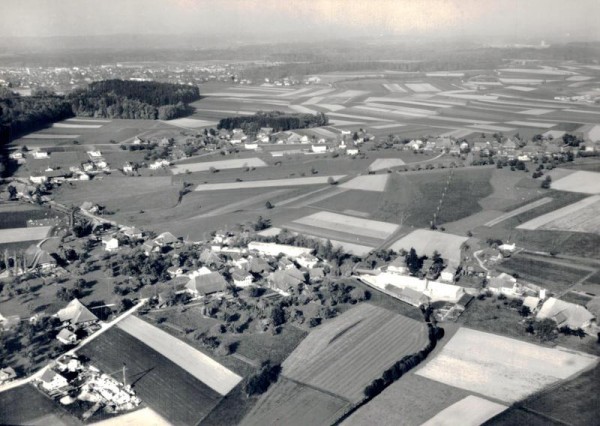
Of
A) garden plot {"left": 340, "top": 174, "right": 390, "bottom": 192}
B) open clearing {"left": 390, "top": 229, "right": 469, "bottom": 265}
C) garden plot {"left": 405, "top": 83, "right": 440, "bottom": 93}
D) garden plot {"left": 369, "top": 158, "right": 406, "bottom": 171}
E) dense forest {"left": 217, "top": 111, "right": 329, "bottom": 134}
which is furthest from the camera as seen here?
garden plot {"left": 405, "top": 83, "right": 440, "bottom": 93}

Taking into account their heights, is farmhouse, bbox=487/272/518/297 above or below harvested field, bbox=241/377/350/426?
above

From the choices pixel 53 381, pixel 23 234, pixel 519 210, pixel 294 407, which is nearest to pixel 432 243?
pixel 519 210

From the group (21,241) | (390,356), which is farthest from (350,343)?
(21,241)

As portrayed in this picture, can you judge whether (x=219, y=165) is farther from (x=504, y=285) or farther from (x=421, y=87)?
(x=421, y=87)

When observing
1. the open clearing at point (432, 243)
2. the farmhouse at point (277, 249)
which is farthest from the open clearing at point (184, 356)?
the open clearing at point (432, 243)

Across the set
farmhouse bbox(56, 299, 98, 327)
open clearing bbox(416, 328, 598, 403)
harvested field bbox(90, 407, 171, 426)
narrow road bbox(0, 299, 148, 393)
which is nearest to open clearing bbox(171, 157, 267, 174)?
A: narrow road bbox(0, 299, 148, 393)

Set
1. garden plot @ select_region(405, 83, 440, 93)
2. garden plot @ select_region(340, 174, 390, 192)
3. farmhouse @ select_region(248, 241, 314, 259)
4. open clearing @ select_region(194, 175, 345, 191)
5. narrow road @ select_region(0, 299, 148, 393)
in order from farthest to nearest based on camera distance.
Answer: garden plot @ select_region(405, 83, 440, 93)
open clearing @ select_region(194, 175, 345, 191)
garden plot @ select_region(340, 174, 390, 192)
farmhouse @ select_region(248, 241, 314, 259)
narrow road @ select_region(0, 299, 148, 393)

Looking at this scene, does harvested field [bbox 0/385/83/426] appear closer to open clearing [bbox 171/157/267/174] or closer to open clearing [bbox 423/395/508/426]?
open clearing [bbox 423/395/508/426]

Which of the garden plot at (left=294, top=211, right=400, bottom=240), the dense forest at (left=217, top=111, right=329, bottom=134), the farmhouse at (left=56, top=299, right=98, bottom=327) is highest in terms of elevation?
the dense forest at (left=217, top=111, right=329, bottom=134)
